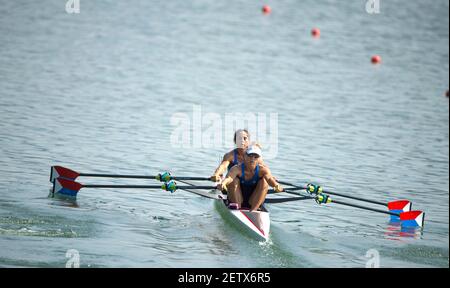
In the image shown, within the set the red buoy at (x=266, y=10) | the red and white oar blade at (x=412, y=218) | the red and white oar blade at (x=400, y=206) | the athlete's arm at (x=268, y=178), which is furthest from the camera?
the red buoy at (x=266, y=10)

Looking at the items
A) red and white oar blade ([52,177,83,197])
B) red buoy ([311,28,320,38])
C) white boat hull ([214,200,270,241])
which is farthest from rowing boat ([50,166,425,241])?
red buoy ([311,28,320,38])

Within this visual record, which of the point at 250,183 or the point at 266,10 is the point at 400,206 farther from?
the point at 266,10

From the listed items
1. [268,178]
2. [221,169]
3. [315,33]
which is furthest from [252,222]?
[315,33]

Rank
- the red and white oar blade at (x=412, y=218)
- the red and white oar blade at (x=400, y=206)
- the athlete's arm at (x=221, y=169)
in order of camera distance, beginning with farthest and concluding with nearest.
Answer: the red and white oar blade at (x=400, y=206), the red and white oar blade at (x=412, y=218), the athlete's arm at (x=221, y=169)

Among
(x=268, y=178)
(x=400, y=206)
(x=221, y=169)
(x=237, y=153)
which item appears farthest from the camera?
(x=400, y=206)

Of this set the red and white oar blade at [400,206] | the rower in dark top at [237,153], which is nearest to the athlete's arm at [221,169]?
the rower in dark top at [237,153]

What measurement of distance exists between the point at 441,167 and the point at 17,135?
11.5 meters

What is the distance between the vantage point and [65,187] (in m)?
18.4

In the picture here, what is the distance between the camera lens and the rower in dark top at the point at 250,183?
16938 mm

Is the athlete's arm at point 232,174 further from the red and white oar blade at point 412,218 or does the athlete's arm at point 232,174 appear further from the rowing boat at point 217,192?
the red and white oar blade at point 412,218

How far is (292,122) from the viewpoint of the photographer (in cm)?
2864

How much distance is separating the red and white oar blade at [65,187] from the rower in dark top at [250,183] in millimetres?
3246

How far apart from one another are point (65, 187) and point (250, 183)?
13.1 ft
